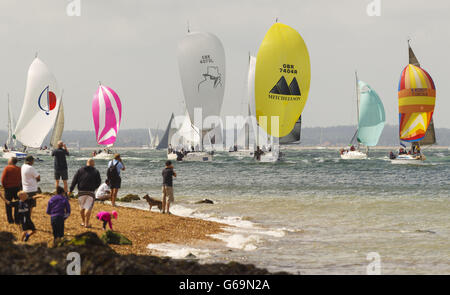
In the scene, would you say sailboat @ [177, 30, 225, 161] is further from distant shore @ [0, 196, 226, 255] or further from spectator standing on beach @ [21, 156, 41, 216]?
spectator standing on beach @ [21, 156, 41, 216]

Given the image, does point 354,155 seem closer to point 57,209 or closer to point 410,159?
point 410,159

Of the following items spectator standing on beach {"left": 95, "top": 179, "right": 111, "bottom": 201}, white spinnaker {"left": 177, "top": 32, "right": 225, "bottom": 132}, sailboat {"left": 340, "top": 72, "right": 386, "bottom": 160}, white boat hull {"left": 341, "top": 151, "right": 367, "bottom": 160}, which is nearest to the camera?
spectator standing on beach {"left": 95, "top": 179, "right": 111, "bottom": 201}

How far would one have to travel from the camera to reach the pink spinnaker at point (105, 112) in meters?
62.5

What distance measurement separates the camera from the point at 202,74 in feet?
165

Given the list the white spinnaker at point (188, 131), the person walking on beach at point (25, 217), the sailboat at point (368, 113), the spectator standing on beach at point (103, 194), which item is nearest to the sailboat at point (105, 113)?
the white spinnaker at point (188, 131)

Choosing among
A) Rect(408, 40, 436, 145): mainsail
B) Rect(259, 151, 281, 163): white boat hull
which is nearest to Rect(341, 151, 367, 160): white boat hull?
Rect(408, 40, 436, 145): mainsail

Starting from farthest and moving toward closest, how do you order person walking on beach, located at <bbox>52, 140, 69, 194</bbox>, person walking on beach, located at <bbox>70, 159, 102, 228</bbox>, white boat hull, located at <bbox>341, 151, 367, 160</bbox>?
1. white boat hull, located at <bbox>341, 151, 367, 160</bbox>
2. person walking on beach, located at <bbox>52, 140, 69, 194</bbox>
3. person walking on beach, located at <bbox>70, 159, 102, 228</bbox>

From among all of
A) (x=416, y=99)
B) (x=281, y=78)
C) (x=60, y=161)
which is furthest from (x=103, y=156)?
(x=60, y=161)

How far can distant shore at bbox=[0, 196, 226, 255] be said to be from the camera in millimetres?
10945

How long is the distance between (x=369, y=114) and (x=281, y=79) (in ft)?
133

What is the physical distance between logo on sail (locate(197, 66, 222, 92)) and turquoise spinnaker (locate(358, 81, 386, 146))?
2619 centimetres

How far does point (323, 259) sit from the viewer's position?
1108 centimetres

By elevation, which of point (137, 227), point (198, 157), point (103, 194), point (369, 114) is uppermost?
point (369, 114)
